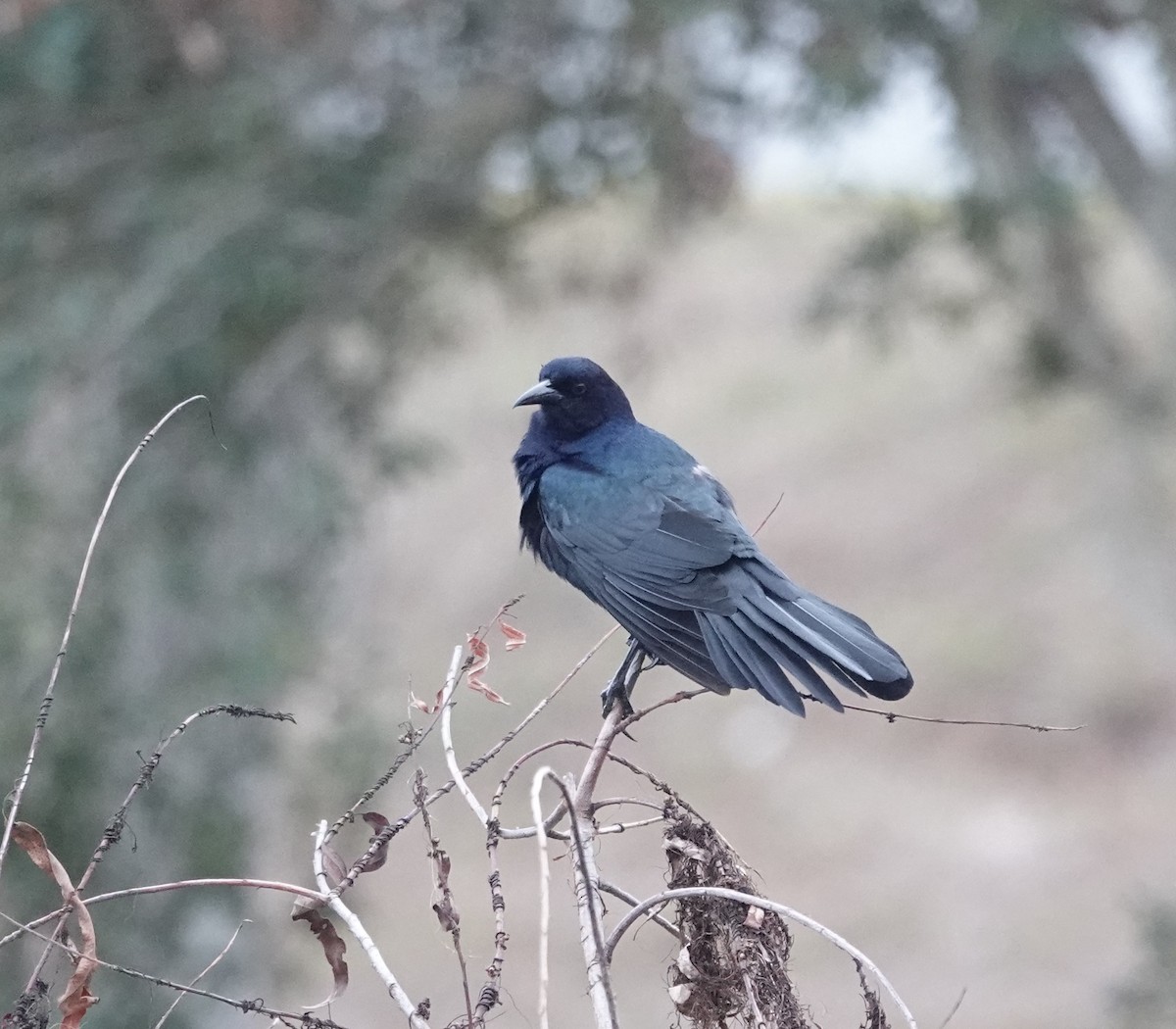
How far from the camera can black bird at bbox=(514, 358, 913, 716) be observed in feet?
10.6

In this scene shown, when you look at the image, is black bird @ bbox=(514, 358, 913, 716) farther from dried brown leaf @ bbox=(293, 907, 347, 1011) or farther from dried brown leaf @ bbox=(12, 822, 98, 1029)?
dried brown leaf @ bbox=(12, 822, 98, 1029)

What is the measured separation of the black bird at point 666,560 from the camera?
10.6 ft

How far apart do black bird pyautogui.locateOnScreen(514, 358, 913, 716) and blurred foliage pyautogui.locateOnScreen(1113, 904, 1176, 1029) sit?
440 cm

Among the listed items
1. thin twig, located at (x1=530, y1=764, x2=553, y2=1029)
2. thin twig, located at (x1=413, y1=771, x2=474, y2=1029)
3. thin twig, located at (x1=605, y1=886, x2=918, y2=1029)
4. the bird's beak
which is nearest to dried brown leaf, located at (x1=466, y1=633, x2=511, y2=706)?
thin twig, located at (x1=413, y1=771, x2=474, y2=1029)

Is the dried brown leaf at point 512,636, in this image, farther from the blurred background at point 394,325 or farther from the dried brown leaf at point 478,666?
the blurred background at point 394,325

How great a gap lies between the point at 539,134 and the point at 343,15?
4.03ft

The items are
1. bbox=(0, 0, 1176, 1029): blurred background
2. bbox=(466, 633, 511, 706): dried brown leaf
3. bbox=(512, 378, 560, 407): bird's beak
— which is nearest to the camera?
bbox=(466, 633, 511, 706): dried brown leaf

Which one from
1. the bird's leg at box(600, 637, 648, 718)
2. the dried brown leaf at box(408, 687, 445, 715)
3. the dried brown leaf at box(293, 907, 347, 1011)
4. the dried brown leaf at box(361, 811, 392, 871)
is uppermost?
the bird's leg at box(600, 637, 648, 718)

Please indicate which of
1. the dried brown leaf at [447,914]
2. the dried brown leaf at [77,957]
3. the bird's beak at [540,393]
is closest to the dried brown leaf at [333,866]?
the dried brown leaf at [447,914]

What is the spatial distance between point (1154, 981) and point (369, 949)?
666cm

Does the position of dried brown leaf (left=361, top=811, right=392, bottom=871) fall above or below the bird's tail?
below

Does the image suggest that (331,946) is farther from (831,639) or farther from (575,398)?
(575,398)

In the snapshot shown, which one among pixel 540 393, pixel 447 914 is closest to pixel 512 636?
pixel 447 914

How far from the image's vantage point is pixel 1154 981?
7.52 m
